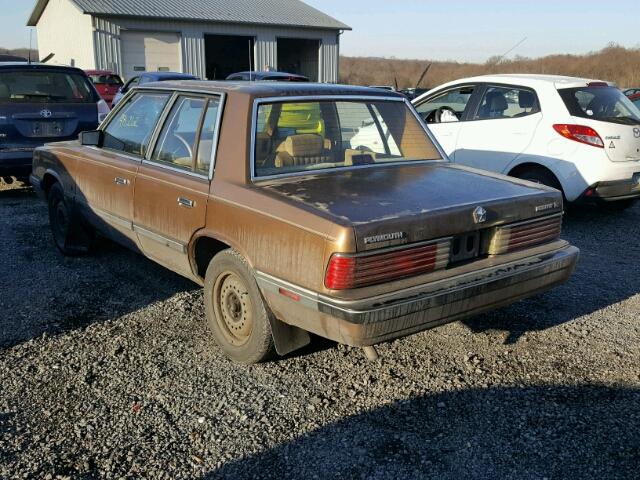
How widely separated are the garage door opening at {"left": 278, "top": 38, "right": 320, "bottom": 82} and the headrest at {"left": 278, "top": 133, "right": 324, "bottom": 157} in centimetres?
2781

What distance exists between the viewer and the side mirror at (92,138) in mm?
5316

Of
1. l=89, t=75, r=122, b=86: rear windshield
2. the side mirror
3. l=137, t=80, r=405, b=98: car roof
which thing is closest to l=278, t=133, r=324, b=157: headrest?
l=137, t=80, r=405, b=98: car roof

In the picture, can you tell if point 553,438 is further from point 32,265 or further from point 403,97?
point 32,265

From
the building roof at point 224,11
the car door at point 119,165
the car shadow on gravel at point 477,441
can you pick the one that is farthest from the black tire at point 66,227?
the building roof at point 224,11

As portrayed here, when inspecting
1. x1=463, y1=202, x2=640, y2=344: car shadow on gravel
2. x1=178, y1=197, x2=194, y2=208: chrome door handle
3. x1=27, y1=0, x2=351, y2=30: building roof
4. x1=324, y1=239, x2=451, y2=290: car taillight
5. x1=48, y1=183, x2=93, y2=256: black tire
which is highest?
x1=27, y1=0, x2=351, y2=30: building roof

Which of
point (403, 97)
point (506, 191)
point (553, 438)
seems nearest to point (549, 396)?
point (553, 438)

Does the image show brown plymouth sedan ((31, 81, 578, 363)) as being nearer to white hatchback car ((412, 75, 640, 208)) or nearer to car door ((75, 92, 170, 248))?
car door ((75, 92, 170, 248))

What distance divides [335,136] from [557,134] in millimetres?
3754

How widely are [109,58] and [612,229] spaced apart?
2296cm

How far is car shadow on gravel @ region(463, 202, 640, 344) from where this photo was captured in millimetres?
4465

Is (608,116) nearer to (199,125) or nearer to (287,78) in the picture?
(199,125)

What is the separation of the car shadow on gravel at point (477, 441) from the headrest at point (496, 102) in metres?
4.82

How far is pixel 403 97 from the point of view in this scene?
4.80 metres

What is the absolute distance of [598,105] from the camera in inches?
279
